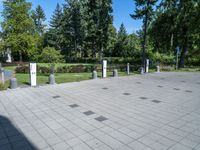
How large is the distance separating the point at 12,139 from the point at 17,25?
3116 centimetres

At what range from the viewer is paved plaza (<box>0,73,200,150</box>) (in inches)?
144

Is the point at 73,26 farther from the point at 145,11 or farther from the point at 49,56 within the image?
the point at 49,56

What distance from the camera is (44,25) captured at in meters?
55.5

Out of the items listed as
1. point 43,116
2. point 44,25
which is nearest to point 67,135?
point 43,116

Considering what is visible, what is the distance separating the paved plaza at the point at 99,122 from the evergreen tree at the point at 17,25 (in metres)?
25.7

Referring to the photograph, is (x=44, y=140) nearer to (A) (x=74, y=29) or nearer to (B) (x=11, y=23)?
(B) (x=11, y=23)

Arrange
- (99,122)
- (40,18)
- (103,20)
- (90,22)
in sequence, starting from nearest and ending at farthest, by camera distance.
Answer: (99,122) < (103,20) < (90,22) < (40,18)

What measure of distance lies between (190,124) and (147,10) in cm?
1862

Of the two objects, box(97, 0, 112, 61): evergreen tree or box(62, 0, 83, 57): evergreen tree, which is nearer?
box(97, 0, 112, 61): evergreen tree

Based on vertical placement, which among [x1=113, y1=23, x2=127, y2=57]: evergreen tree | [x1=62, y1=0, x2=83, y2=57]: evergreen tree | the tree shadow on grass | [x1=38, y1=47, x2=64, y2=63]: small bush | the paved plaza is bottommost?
the tree shadow on grass

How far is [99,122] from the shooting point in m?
4.81

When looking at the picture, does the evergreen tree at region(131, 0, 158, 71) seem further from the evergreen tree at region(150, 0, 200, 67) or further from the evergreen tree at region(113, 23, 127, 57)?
the evergreen tree at region(113, 23, 127, 57)

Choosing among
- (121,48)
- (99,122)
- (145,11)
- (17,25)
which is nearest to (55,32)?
(17,25)

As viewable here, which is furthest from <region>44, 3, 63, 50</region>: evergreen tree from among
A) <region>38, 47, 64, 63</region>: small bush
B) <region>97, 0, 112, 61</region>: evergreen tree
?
<region>38, 47, 64, 63</region>: small bush
